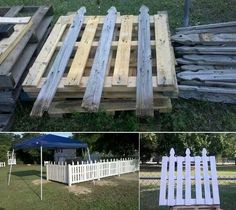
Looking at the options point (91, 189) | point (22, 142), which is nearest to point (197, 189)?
point (91, 189)

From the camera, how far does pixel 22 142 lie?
9.52 ft

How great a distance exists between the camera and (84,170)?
294 cm

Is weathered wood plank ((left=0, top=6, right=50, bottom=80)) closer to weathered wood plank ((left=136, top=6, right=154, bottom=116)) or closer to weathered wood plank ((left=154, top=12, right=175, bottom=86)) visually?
weathered wood plank ((left=136, top=6, right=154, bottom=116))

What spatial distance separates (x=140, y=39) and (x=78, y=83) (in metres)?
1.12

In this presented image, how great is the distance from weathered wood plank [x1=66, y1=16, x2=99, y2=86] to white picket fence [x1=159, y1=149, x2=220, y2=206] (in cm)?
147

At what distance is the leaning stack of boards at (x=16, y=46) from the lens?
4.15 m

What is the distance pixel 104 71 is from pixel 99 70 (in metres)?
0.05

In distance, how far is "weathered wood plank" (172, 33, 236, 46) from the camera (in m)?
5.10

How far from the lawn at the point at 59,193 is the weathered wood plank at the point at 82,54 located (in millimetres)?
1269

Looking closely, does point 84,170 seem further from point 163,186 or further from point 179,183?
point 179,183

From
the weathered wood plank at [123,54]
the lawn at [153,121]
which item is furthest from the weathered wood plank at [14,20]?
the lawn at [153,121]

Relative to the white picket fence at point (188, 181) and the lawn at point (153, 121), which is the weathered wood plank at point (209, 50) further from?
the white picket fence at point (188, 181)

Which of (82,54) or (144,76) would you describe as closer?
(144,76)

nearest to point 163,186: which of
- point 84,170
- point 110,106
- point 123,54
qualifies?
point 84,170
